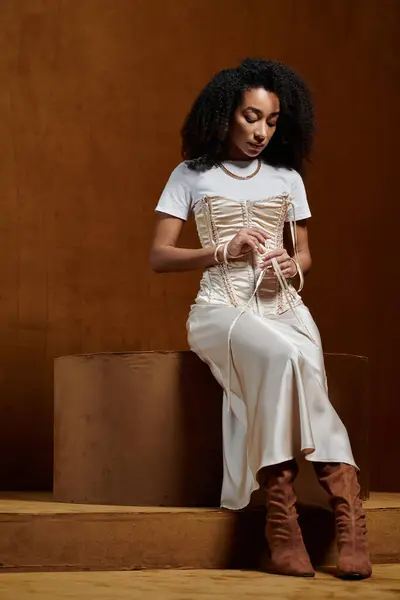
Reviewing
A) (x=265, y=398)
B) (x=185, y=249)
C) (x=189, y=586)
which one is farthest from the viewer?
(x=185, y=249)

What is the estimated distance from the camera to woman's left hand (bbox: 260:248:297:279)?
270 cm

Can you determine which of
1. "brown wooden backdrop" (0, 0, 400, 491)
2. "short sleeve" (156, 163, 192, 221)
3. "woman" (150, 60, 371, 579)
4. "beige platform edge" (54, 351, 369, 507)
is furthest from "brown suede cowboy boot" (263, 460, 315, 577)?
"brown wooden backdrop" (0, 0, 400, 491)

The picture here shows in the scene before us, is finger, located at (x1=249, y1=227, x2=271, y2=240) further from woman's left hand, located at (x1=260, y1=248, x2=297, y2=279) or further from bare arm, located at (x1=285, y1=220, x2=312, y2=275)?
bare arm, located at (x1=285, y1=220, x2=312, y2=275)

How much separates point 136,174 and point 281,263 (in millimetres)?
1285

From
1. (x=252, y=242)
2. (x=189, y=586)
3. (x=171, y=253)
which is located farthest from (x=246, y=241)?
(x=189, y=586)

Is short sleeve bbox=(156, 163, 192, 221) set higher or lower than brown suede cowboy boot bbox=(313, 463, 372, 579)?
higher

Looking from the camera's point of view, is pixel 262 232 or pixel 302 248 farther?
pixel 302 248

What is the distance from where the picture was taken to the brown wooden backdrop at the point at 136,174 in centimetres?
377

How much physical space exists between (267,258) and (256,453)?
0.51 meters

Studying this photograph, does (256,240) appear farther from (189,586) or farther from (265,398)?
(189,586)

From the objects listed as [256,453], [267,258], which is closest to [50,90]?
[267,258]

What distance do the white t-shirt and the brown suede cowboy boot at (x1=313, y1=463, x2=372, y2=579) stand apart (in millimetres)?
756

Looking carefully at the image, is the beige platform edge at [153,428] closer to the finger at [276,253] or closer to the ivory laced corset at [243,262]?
the ivory laced corset at [243,262]

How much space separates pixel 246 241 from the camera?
104 inches
